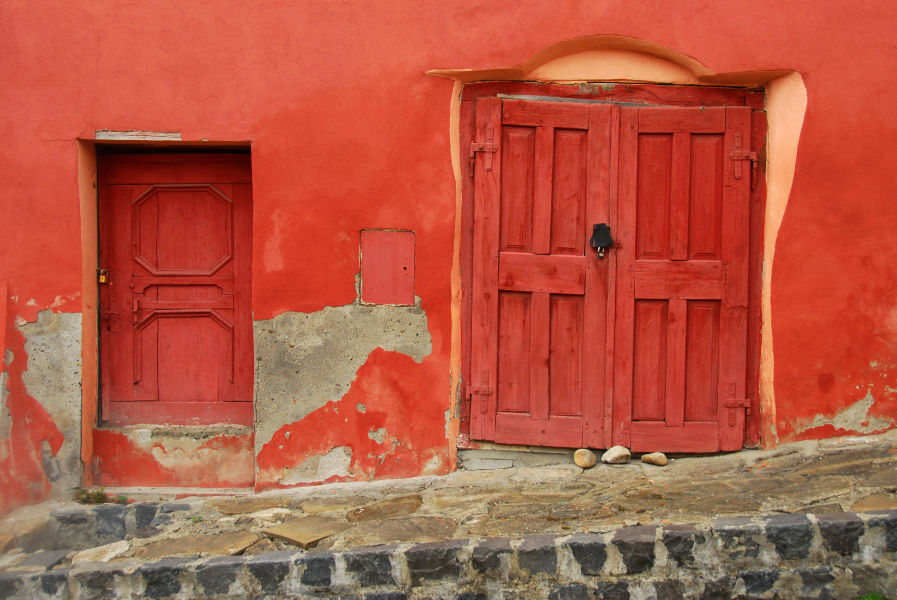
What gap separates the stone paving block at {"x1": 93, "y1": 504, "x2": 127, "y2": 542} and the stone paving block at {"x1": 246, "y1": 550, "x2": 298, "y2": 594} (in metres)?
1.25

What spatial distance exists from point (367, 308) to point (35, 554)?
2.18m

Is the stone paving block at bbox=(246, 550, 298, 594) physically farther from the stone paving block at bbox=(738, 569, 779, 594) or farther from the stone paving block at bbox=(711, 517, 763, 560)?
the stone paving block at bbox=(738, 569, 779, 594)

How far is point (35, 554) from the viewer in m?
3.97

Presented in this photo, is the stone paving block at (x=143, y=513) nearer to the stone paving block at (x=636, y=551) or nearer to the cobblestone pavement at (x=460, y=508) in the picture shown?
the cobblestone pavement at (x=460, y=508)

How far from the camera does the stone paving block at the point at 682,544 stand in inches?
141

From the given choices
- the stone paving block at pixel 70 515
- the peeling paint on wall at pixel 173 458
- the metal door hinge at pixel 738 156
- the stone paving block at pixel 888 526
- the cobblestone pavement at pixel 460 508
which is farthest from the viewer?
the peeling paint on wall at pixel 173 458

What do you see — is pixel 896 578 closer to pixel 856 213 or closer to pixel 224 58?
pixel 856 213

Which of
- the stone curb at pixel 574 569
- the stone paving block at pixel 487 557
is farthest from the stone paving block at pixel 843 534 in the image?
the stone paving block at pixel 487 557

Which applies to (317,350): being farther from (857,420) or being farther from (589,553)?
(857,420)

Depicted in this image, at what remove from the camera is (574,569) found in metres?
3.60

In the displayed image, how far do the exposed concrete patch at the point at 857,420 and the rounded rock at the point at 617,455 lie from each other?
1.06 m

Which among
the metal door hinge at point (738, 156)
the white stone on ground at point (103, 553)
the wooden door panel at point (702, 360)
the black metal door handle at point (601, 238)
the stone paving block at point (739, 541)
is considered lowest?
the white stone on ground at point (103, 553)

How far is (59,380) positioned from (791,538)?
4.10 metres

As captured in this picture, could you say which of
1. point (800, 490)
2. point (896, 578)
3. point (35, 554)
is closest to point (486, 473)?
point (800, 490)
